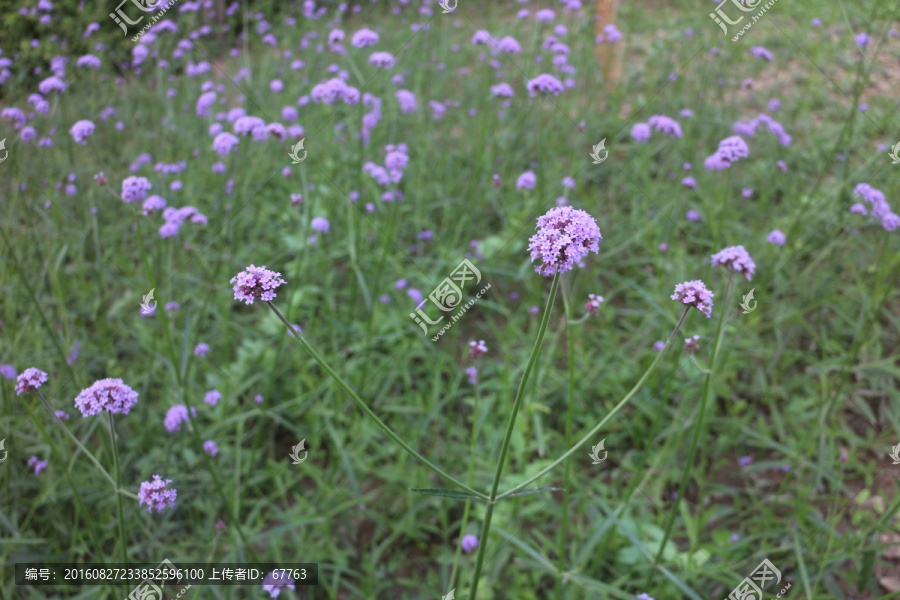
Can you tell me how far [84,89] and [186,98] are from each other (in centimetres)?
90

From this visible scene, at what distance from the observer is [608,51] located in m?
5.58

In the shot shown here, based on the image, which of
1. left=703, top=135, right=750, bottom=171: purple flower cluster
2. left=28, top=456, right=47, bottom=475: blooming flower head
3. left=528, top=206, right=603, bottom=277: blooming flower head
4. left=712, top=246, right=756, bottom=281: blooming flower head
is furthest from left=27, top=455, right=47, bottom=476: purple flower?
left=703, top=135, right=750, bottom=171: purple flower cluster

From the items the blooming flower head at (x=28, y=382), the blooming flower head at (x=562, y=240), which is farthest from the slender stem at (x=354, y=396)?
the blooming flower head at (x=28, y=382)

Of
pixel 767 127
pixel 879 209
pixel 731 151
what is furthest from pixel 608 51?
pixel 731 151

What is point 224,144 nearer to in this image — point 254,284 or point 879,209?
point 254,284

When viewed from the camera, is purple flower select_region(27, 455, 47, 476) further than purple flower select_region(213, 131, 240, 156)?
No

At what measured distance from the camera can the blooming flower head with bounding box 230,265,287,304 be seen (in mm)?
1243

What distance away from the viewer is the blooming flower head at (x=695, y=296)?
Result: 4.55 ft

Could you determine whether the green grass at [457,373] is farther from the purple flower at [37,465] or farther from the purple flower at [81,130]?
the purple flower at [81,130]

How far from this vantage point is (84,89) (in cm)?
508

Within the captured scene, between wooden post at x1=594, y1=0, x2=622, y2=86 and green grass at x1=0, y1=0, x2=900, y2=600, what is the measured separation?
95 centimetres

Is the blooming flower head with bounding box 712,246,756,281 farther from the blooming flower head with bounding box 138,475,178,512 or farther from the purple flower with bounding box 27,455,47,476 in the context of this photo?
the purple flower with bounding box 27,455,47,476

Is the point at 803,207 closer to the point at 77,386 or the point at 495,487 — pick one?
the point at 495,487

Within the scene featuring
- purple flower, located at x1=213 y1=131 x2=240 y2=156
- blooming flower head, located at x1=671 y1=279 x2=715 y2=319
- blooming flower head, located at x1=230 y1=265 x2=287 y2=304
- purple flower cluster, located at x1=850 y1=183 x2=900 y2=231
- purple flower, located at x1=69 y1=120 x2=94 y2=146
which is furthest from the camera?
purple flower, located at x1=213 y1=131 x2=240 y2=156
